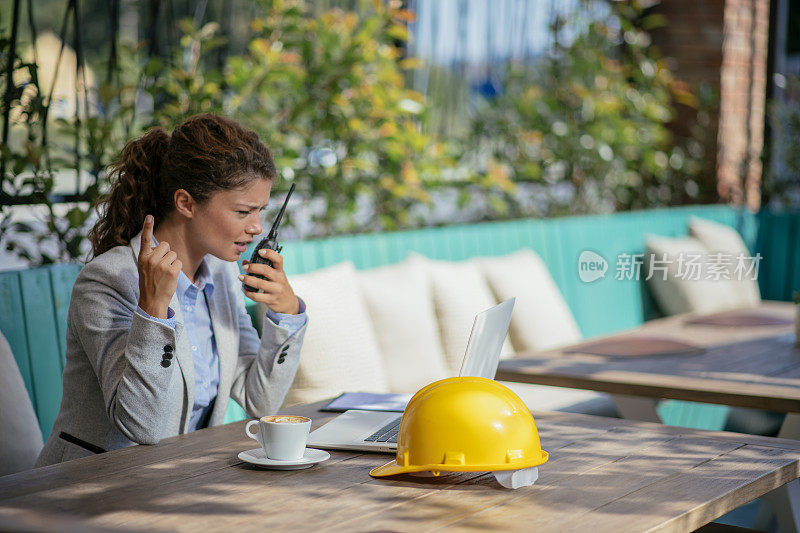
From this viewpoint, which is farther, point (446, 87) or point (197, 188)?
point (446, 87)

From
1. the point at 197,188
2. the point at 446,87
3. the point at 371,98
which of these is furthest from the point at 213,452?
the point at 446,87

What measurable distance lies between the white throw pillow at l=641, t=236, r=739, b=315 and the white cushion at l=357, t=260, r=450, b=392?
2003mm

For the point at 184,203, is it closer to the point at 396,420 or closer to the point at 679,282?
the point at 396,420

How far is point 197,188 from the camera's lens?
221 cm

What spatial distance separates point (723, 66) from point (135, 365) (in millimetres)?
5751

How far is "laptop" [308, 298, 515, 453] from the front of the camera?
5.92ft

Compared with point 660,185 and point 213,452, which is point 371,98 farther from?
point 660,185

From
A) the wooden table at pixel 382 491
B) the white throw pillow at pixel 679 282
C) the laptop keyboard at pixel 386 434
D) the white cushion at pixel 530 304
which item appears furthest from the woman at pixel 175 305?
the white throw pillow at pixel 679 282

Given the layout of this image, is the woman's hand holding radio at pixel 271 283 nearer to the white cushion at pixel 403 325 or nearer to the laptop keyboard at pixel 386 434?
the laptop keyboard at pixel 386 434

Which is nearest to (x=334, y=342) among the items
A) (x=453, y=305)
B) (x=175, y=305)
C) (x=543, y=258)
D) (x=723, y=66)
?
(x=453, y=305)

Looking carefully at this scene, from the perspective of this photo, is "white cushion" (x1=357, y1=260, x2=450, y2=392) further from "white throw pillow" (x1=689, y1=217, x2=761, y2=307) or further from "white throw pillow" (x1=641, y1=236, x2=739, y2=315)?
"white throw pillow" (x1=689, y1=217, x2=761, y2=307)

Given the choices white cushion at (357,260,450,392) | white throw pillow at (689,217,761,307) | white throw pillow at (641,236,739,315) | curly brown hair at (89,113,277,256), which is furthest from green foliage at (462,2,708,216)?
curly brown hair at (89,113,277,256)

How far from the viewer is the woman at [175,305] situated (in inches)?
76.2

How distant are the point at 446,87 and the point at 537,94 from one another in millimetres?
742
